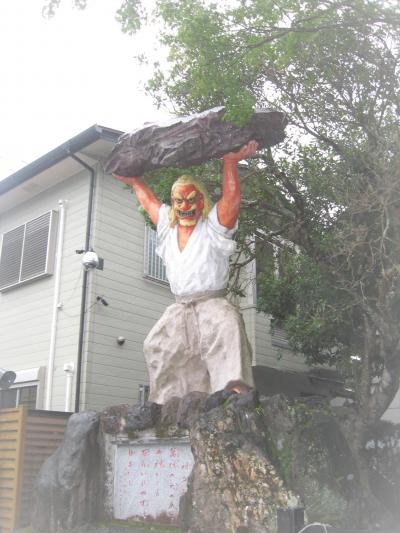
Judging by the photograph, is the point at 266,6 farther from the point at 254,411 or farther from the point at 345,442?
the point at 345,442

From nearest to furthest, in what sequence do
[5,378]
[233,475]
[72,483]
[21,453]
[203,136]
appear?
[233,475], [72,483], [203,136], [21,453], [5,378]

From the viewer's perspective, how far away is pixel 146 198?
691 centimetres

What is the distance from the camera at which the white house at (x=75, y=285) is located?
11.0m

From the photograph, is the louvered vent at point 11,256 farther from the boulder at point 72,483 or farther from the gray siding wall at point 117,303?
the boulder at point 72,483

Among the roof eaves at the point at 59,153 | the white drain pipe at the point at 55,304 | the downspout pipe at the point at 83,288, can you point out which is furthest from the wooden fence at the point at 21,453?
the roof eaves at the point at 59,153

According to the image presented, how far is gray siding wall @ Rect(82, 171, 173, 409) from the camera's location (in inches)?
431

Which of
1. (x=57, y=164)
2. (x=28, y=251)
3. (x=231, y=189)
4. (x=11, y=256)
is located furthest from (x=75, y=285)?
(x=231, y=189)

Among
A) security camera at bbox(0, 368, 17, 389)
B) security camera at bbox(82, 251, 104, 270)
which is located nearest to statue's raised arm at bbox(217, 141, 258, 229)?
security camera at bbox(0, 368, 17, 389)

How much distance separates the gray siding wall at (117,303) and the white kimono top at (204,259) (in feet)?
16.6

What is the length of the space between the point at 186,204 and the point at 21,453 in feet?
11.4

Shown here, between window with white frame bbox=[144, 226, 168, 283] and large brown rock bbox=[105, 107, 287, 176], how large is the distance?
6125 millimetres

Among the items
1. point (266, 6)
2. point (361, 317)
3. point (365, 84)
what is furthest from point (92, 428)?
point (365, 84)

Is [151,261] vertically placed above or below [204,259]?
above

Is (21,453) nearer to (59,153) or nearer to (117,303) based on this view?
(117,303)
